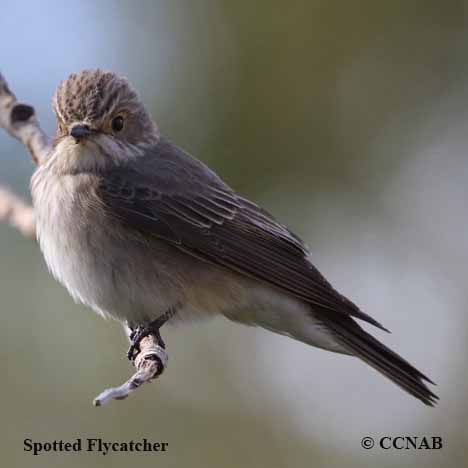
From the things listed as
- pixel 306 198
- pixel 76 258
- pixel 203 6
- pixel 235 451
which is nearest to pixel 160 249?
pixel 76 258

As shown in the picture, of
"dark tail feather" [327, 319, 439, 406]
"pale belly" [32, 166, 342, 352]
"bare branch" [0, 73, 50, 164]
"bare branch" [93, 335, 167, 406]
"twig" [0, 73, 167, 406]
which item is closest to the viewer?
"bare branch" [93, 335, 167, 406]

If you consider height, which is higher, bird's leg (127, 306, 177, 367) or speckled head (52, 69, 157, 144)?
speckled head (52, 69, 157, 144)

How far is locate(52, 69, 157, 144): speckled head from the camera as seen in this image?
6.48 meters

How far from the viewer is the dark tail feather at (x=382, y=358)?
22.1 feet

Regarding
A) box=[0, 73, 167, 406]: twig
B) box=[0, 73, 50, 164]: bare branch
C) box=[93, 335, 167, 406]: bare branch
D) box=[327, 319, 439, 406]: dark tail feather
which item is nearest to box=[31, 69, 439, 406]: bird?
box=[327, 319, 439, 406]: dark tail feather

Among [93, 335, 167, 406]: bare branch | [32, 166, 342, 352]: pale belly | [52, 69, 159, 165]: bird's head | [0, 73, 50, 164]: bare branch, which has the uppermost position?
[0, 73, 50, 164]: bare branch

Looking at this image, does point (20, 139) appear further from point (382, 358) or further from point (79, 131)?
point (382, 358)

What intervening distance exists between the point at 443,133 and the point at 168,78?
327 centimetres

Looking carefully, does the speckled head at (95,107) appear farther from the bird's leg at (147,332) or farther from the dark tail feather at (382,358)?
the dark tail feather at (382,358)

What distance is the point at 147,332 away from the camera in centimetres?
653

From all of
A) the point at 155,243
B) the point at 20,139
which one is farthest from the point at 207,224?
the point at 20,139

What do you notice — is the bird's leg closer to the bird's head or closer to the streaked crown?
the bird's head

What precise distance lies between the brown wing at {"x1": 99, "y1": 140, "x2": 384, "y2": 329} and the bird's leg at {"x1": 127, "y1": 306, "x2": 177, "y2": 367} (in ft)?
1.50

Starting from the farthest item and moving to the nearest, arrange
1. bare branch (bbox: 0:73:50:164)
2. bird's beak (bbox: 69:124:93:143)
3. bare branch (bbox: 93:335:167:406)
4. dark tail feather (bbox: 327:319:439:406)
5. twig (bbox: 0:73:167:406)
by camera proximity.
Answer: bare branch (bbox: 0:73:50:164), twig (bbox: 0:73:167:406), dark tail feather (bbox: 327:319:439:406), bird's beak (bbox: 69:124:93:143), bare branch (bbox: 93:335:167:406)
